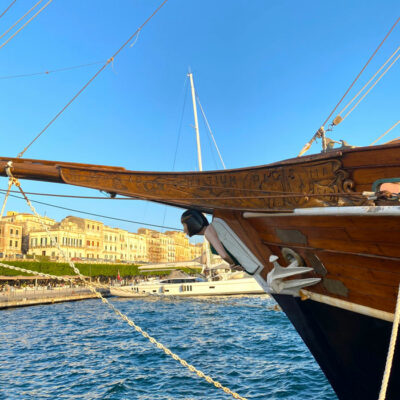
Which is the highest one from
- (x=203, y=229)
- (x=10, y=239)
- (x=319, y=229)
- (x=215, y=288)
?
(x=10, y=239)

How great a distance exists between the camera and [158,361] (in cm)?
1106

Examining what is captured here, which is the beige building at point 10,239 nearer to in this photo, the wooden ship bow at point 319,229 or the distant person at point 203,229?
the distant person at point 203,229

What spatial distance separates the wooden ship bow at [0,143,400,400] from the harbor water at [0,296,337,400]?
10.4ft

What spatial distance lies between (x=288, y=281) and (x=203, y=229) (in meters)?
1.32

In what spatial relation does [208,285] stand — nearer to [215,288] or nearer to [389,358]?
[215,288]

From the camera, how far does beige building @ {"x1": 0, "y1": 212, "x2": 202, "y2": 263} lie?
66500 mm

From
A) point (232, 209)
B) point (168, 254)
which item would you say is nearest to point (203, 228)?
point (232, 209)

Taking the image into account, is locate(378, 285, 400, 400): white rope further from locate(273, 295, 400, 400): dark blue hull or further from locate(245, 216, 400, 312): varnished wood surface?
locate(273, 295, 400, 400): dark blue hull

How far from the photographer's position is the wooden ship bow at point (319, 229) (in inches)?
125

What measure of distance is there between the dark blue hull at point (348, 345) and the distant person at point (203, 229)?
2.75 ft

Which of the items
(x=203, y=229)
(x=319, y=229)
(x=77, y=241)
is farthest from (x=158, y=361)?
(x=77, y=241)

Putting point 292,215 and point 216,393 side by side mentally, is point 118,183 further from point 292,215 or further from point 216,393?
point 216,393

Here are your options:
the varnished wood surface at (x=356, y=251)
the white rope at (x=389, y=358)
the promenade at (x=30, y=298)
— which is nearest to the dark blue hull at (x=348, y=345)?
the varnished wood surface at (x=356, y=251)

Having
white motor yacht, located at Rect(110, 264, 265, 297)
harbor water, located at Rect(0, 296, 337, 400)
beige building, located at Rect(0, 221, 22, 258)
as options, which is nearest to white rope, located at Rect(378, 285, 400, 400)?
harbor water, located at Rect(0, 296, 337, 400)
